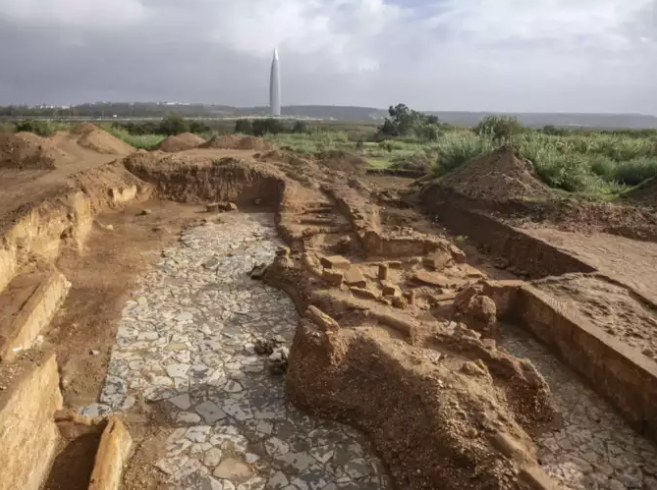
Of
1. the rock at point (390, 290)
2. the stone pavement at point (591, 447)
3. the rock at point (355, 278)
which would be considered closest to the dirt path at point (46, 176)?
the rock at point (355, 278)

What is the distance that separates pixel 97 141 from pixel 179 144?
10.2 ft

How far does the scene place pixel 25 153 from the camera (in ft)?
39.7

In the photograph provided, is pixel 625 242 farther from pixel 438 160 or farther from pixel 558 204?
pixel 438 160

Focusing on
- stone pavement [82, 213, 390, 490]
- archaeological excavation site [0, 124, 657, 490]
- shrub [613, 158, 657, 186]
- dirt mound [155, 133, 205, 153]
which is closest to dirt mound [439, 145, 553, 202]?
archaeological excavation site [0, 124, 657, 490]

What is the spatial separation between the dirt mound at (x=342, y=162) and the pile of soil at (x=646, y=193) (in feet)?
24.1

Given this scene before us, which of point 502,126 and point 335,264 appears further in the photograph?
point 502,126

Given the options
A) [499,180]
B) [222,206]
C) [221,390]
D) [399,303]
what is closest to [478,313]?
[399,303]

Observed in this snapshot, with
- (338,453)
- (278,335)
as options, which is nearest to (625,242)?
(278,335)

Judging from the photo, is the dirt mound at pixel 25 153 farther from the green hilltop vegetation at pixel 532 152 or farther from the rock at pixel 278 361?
the rock at pixel 278 361

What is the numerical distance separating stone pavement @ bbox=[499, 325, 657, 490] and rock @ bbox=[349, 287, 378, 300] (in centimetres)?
179

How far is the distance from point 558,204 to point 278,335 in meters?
6.16

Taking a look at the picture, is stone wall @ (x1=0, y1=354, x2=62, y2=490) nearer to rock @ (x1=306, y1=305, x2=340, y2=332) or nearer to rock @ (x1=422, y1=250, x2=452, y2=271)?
rock @ (x1=306, y1=305, x2=340, y2=332)

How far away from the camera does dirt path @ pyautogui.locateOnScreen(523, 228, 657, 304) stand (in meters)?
6.10

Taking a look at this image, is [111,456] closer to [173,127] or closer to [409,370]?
[409,370]
